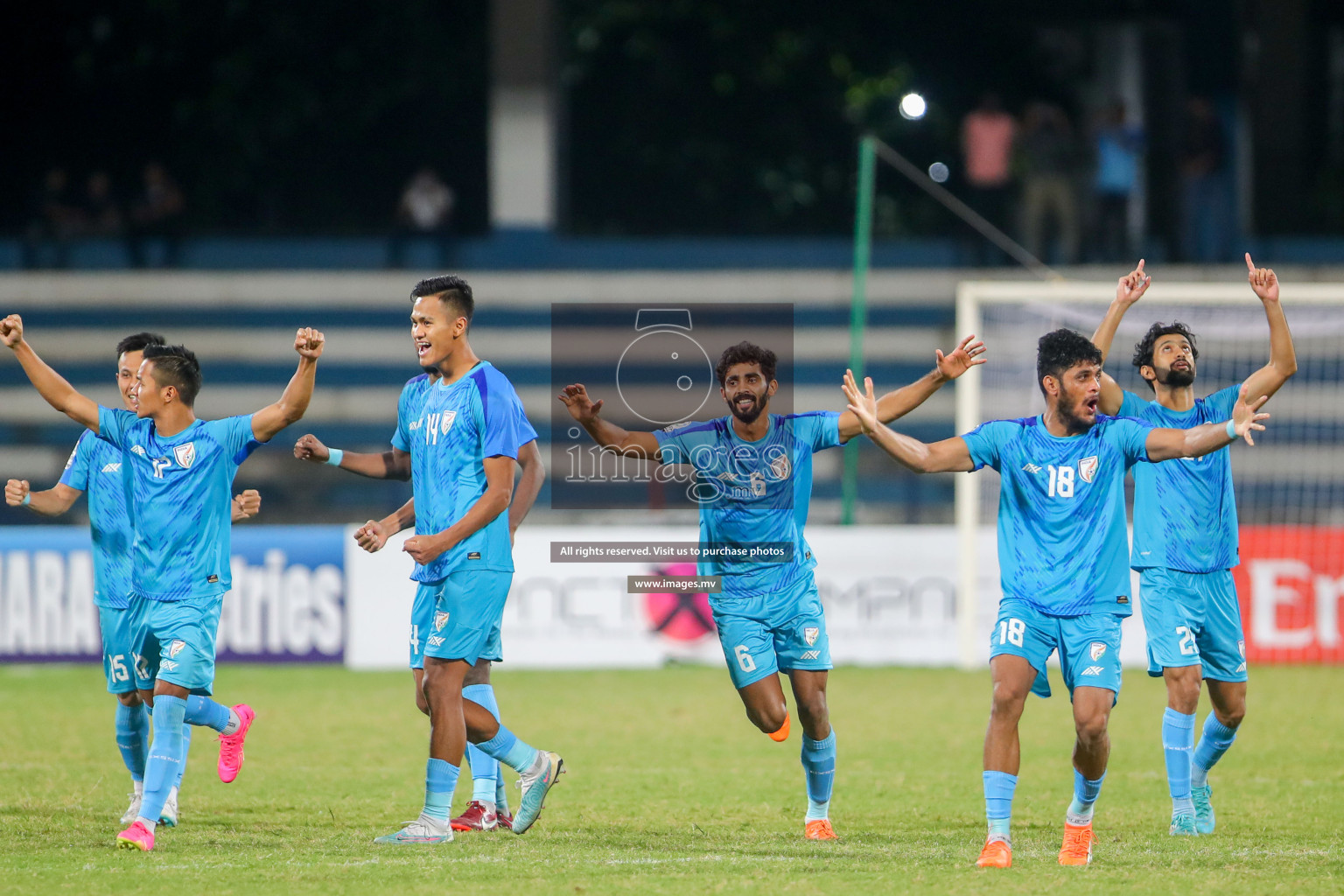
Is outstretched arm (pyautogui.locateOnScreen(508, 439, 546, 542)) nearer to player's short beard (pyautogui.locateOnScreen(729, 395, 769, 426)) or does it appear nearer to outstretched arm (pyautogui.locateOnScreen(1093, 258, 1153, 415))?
player's short beard (pyautogui.locateOnScreen(729, 395, 769, 426))

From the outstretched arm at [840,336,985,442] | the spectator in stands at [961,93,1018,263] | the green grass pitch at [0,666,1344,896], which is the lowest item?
the green grass pitch at [0,666,1344,896]

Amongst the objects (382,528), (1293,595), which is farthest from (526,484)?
(1293,595)

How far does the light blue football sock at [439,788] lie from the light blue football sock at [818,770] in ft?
5.16

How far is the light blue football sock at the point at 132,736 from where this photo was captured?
309 inches

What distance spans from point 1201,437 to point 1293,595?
862 cm

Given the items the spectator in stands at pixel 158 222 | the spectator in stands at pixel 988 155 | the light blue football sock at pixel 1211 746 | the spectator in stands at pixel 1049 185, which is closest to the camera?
the light blue football sock at pixel 1211 746

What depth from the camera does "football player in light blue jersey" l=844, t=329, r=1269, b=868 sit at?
6.59 meters

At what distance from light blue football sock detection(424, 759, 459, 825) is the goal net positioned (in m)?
7.77

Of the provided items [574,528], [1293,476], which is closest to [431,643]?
[574,528]

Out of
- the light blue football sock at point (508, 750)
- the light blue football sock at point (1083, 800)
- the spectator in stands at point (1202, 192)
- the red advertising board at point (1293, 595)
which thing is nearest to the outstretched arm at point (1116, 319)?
the light blue football sock at point (1083, 800)

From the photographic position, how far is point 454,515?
700 cm

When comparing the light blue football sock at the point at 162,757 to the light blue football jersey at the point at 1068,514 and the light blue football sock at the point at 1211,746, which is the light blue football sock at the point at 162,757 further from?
the light blue football sock at the point at 1211,746

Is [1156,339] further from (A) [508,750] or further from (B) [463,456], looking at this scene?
(A) [508,750]

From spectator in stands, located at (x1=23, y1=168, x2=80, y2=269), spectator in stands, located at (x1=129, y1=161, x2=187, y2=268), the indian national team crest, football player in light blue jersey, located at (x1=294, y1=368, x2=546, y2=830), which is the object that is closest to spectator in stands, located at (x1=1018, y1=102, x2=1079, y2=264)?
spectator in stands, located at (x1=129, y1=161, x2=187, y2=268)
